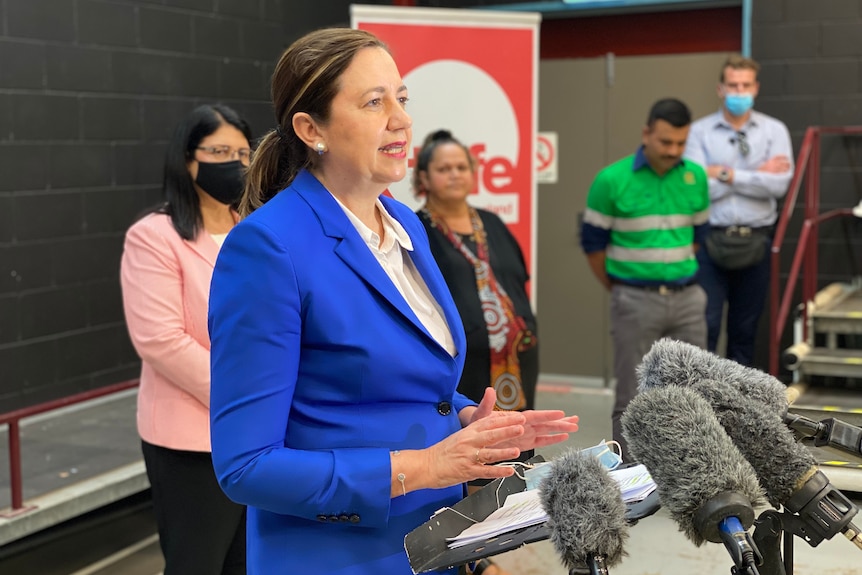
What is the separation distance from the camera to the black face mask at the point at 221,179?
251cm

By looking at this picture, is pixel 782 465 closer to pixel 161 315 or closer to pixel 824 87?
pixel 161 315

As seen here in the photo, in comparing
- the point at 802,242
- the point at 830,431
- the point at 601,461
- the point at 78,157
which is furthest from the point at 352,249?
the point at 802,242

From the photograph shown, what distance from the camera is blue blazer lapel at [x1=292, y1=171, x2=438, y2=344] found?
132cm

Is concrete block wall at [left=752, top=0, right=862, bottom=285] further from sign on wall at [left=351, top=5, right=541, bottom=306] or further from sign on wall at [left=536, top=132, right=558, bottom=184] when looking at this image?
sign on wall at [left=351, top=5, right=541, bottom=306]

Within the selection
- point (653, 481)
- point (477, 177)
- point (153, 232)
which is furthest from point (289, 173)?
point (477, 177)

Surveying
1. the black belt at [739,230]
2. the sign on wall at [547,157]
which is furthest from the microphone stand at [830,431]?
the sign on wall at [547,157]

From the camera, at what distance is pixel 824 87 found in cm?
609

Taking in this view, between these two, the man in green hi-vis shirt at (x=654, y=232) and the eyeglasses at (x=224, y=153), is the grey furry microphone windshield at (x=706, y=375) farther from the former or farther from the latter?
the man in green hi-vis shirt at (x=654, y=232)

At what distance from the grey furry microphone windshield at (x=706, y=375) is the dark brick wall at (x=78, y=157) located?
339 cm

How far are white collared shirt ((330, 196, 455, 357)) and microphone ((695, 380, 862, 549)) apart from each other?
1.27ft

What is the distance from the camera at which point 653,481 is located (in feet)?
4.05

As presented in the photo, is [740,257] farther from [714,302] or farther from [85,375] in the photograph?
[85,375]

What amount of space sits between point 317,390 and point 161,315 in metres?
1.25

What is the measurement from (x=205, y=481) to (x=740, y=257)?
3.65 meters
